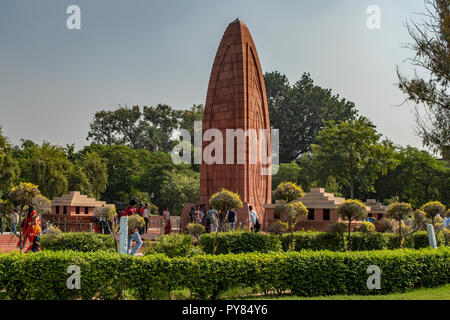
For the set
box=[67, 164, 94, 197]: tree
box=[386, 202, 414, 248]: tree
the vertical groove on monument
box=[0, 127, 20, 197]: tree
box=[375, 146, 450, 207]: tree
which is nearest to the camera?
box=[386, 202, 414, 248]: tree

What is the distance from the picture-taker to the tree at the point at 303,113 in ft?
142

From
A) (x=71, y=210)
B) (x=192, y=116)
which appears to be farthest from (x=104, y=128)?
(x=71, y=210)

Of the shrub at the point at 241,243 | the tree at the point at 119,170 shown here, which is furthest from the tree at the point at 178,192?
the shrub at the point at 241,243

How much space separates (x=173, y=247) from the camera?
856cm

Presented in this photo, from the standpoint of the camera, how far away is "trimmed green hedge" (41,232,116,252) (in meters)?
9.96

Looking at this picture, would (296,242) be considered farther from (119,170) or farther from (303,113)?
(303,113)

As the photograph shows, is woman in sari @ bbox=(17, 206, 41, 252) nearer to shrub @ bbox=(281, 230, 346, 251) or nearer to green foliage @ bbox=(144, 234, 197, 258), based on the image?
green foliage @ bbox=(144, 234, 197, 258)

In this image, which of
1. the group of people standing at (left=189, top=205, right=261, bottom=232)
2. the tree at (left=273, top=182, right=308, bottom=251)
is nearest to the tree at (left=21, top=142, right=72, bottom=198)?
the group of people standing at (left=189, top=205, right=261, bottom=232)

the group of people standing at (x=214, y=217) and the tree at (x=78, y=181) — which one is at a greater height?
the tree at (x=78, y=181)

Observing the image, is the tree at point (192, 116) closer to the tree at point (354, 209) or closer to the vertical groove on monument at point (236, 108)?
the vertical groove on monument at point (236, 108)

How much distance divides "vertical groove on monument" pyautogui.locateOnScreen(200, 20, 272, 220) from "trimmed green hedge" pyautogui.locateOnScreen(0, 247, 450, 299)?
9.81m

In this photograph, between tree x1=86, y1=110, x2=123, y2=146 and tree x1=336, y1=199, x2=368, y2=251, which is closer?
tree x1=336, y1=199, x2=368, y2=251

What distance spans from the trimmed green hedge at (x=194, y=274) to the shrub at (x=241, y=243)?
2.07m
